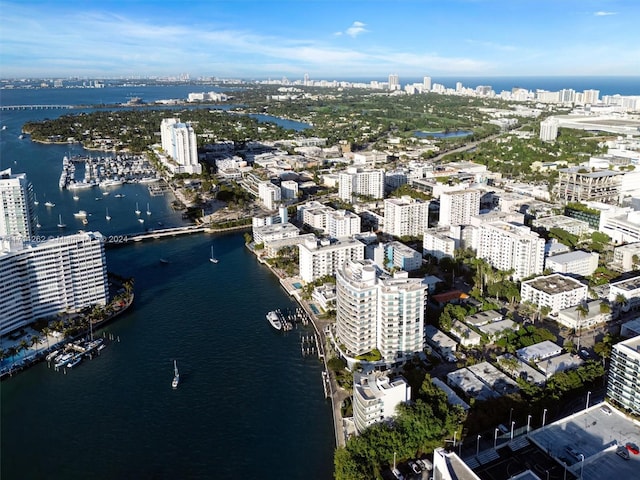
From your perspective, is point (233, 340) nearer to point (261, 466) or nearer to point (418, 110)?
point (261, 466)

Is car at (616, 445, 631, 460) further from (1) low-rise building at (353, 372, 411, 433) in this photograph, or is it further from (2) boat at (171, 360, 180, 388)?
(2) boat at (171, 360, 180, 388)

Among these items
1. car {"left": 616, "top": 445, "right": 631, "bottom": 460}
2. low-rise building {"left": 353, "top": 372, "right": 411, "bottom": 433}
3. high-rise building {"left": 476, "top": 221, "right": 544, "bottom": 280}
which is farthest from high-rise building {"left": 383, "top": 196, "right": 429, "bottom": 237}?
car {"left": 616, "top": 445, "right": 631, "bottom": 460}

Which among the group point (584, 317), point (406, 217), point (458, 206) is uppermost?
point (458, 206)

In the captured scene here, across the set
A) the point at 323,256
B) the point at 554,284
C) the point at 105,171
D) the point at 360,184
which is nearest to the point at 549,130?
the point at 360,184

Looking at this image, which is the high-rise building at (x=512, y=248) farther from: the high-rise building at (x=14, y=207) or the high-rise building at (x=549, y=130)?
the high-rise building at (x=549, y=130)

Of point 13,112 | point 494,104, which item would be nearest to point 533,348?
point 494,104

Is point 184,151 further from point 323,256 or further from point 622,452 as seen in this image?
point 622,452
